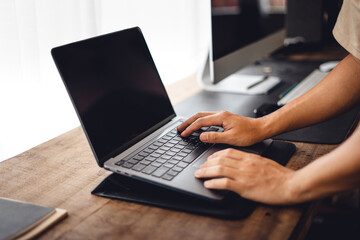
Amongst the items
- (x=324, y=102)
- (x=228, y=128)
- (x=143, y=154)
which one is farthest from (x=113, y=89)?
(x=324, y=102)

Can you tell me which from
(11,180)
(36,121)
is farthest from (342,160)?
(36,121)

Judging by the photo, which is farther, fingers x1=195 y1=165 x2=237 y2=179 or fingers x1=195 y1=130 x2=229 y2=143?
fingers x1=195 y1=130 x2=229 y2=143

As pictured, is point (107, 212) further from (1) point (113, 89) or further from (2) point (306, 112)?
(2) point (306, 112)

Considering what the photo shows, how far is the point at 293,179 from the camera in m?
0.69

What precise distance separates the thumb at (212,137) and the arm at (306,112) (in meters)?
0.04

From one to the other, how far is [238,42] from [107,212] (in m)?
0.95

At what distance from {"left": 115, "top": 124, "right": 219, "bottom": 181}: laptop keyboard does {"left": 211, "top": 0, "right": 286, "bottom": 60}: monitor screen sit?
18.6 inches

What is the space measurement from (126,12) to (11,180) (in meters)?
0.88

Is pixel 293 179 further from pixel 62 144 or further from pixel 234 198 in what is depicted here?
pixel 62 144

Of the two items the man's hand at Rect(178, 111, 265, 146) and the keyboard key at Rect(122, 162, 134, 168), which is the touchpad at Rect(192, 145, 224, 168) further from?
the keyboard key at Rect(122, 162, 134, 168)

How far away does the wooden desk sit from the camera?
2.08 ft

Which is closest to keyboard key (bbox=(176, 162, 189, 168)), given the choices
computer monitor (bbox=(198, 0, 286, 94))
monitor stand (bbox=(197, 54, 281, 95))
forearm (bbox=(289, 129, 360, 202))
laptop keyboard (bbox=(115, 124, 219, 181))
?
laptop keyboard (bbox=(115, 124, 219, 181))

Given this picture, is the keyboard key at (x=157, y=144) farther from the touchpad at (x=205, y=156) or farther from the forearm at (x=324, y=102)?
the forearm at (x=324, y=102)

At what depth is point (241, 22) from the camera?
1.49 meters
